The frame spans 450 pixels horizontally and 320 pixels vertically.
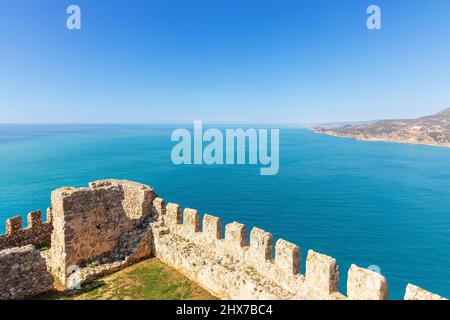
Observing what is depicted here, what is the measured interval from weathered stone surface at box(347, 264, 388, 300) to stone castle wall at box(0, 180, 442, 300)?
0.07 ft

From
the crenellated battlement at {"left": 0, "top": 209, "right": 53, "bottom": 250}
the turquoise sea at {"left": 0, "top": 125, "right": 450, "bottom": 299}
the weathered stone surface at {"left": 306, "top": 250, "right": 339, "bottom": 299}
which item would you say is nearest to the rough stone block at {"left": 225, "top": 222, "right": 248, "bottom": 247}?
the weathered stone surface at {"left": 306, "top": 250, "right": 339, "bottom": 299}

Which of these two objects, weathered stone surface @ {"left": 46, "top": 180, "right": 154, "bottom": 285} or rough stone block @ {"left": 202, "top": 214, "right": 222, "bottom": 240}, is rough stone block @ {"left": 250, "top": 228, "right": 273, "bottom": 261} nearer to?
rough stone block @ {"left": 202, "top": 214, "right": 222, "bottom": 240}

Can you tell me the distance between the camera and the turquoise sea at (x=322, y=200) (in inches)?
995

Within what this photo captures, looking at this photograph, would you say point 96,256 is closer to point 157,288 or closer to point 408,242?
point 157,288

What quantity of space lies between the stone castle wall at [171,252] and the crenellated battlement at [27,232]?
0.35 ft

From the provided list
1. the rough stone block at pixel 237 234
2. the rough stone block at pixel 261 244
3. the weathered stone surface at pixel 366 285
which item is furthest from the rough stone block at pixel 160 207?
the weathered stone surface at pixel 366 285

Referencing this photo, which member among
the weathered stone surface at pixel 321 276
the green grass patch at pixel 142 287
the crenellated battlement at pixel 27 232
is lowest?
the green grass patch at pixel 142 287

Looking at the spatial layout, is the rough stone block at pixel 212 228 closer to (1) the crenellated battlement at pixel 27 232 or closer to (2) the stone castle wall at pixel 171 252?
(2) the stone castle wall at pixel 171 252

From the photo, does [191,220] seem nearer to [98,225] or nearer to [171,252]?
[171,252]

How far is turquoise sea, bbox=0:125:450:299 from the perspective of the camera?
2527 centimetres

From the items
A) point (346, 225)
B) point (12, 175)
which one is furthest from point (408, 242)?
point (12, 175)

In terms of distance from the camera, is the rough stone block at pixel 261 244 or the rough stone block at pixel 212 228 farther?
the rough stone block at pixel 212 228

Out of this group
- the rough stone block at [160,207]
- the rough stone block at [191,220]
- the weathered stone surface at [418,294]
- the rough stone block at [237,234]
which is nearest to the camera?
the weathered stone surface at [418,294]
